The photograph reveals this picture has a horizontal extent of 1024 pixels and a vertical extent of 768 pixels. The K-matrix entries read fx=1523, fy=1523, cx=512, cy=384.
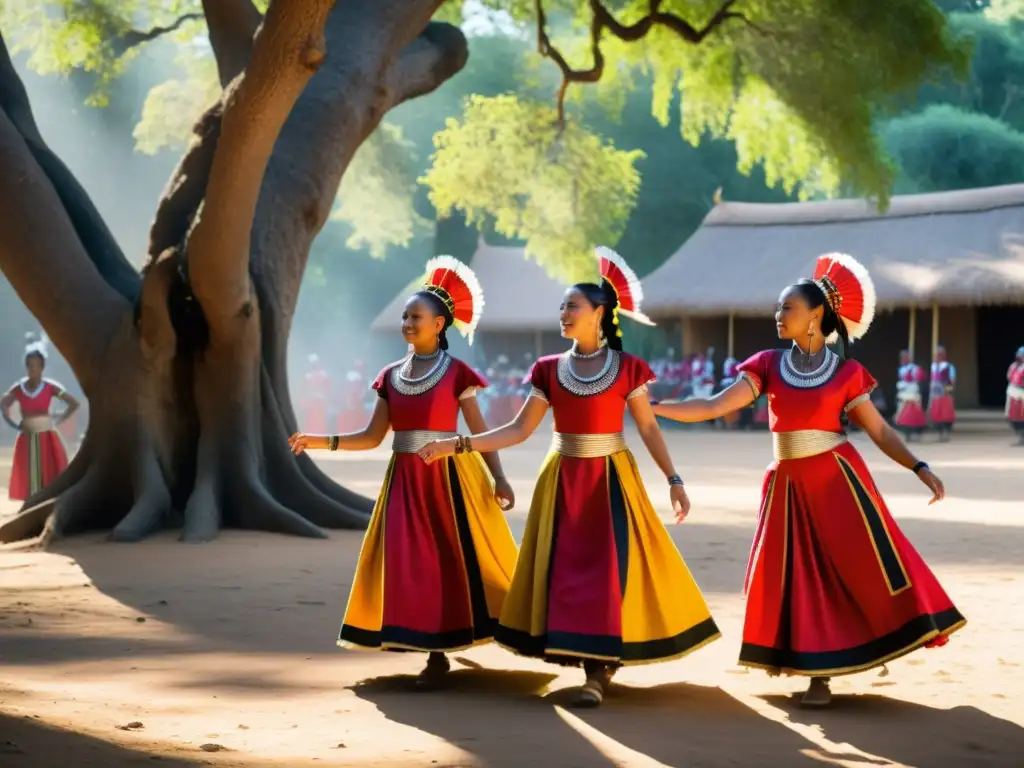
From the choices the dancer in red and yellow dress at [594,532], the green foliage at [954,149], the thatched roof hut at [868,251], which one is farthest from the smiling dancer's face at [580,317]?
the green foliage at [954,149]

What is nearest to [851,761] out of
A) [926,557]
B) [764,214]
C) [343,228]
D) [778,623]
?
[778,623]

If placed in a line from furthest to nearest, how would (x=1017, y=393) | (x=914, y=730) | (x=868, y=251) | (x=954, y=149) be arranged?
(x=954, y=149) → (x=868, y=251) → (x=1017, y=393) → (x=914, y=730)

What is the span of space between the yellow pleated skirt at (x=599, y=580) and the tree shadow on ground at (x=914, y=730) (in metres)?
0.54

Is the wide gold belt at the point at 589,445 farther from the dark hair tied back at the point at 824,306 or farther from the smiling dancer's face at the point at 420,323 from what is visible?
the dark hair tied back at the point at 824,306

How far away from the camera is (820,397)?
6.08m

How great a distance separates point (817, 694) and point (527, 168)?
57.1 feet

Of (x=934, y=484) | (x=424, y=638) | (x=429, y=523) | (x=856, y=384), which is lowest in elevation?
(x=424, y=638)

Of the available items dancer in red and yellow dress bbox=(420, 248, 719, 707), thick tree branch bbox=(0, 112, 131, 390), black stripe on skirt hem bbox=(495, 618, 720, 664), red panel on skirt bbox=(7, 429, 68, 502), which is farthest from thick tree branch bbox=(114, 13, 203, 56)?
black stripe on skirt hem bbox=(495, 618, 720, 664)

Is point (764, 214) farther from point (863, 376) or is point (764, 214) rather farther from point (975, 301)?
point (863, 376)

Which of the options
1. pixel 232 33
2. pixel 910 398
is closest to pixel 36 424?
pixel 232 33

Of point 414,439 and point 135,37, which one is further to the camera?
point 135,37

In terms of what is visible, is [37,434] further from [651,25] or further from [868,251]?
[868,251]

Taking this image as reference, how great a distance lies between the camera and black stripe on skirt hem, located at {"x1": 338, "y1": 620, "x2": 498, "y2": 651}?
622 centimetres

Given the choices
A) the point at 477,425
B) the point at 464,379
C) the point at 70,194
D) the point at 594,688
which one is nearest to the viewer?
the point at 594,688
